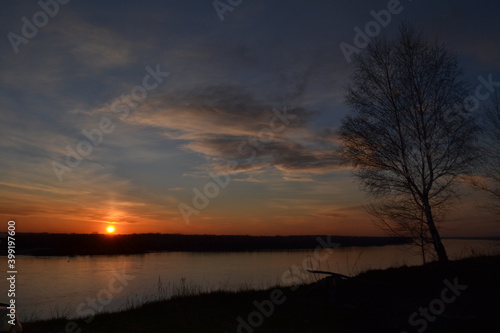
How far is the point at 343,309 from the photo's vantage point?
1324cm

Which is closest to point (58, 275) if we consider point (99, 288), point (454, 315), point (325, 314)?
point (99, 288)

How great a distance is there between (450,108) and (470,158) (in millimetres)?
2447

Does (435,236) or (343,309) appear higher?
(435,236)

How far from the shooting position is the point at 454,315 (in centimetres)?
1202

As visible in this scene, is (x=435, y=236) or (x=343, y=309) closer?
(x=343, y=309)

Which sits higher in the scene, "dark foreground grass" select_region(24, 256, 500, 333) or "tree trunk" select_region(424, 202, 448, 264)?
"tree trunk" select_region(424, 202, 448, 264)

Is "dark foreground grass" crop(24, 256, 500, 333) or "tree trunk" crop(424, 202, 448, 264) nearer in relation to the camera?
"dark foreground grass" crop(24, 256, 500, 333)

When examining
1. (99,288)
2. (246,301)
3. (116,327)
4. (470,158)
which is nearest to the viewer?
(116,327)

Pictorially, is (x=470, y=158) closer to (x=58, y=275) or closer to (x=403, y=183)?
(x=403, y=183)

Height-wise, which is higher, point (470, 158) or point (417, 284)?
point (470, 158)

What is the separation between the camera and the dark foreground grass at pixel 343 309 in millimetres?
11312

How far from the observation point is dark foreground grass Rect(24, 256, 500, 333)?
1131cm

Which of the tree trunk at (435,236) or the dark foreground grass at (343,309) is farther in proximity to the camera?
the tree trunk at (435,236)

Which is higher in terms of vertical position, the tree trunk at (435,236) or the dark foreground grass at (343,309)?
the tree trunk at (435,236)
